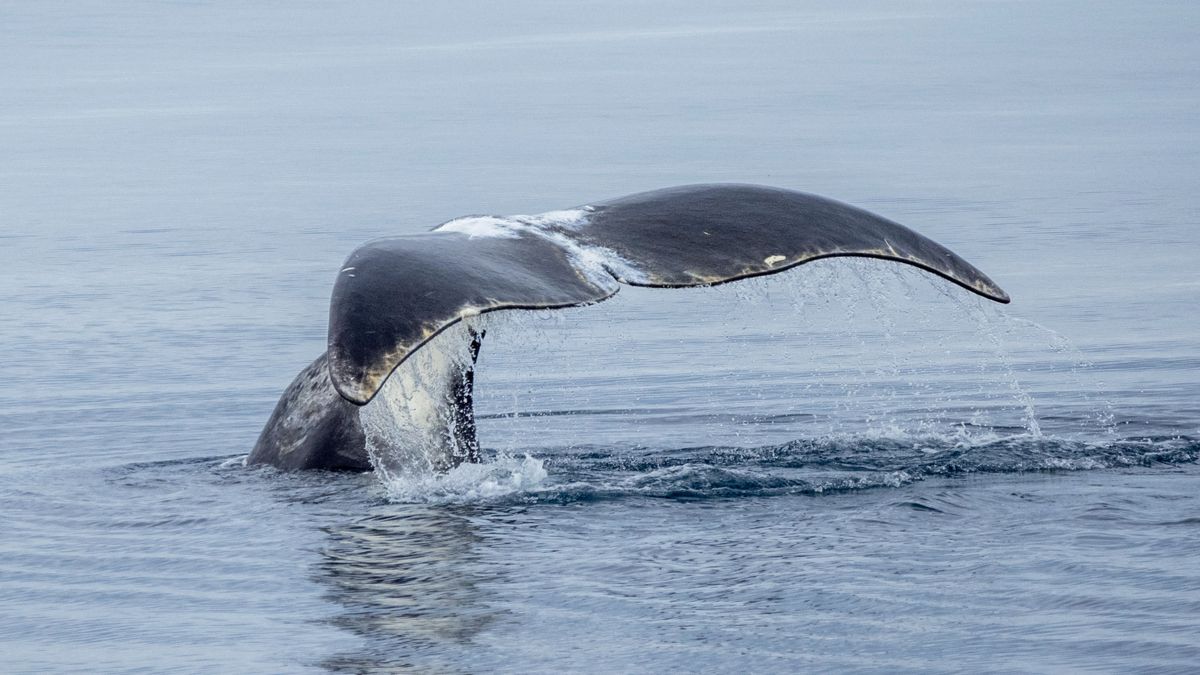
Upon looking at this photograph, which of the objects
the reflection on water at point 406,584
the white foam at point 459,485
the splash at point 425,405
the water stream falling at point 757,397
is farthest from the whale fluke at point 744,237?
the white foam at point 459,485

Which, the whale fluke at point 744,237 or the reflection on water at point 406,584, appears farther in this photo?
the whale fluke at point 744,237

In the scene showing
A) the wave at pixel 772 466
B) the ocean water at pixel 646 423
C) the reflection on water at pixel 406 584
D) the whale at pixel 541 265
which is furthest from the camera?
the wave at pixel 772 466

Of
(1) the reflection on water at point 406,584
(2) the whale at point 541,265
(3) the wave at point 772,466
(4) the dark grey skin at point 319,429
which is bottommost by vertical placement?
(1) the reflection on water at point 406,584

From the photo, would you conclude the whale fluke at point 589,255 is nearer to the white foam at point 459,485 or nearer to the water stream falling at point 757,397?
the water stream falling at point 757,397

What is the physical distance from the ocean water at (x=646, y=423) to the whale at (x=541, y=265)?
32cm

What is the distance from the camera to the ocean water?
4957 millimetres

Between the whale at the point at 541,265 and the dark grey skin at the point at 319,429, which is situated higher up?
the whale at the point at 541,265

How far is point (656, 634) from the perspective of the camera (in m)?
4.81

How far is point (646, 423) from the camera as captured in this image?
8422mm

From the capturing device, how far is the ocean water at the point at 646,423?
496 centimetres

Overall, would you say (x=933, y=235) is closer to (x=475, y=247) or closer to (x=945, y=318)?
(x=945, y=318)

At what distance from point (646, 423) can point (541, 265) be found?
3.55m

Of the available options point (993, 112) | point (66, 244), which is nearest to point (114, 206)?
point (66, 244)

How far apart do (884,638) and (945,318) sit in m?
6.78
